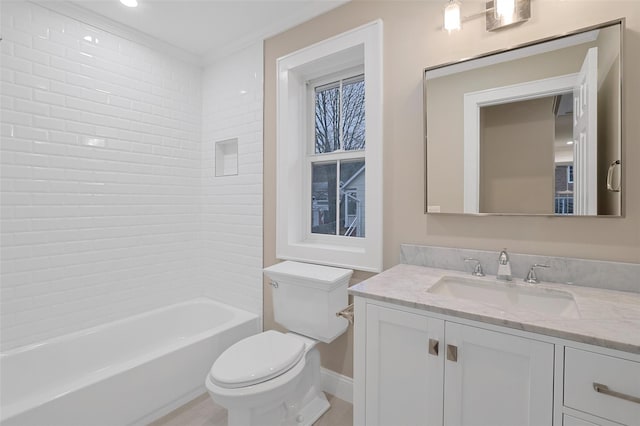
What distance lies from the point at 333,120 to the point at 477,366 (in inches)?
69.2

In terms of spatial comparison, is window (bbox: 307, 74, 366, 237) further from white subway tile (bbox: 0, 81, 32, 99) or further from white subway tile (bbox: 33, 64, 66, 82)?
white subway tile (bbox: 0, 81, 32, 99)

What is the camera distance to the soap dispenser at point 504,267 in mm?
1341

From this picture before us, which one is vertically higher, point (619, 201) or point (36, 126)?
point (36, 126)

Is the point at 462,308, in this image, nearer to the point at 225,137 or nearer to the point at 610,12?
the point at 610,12

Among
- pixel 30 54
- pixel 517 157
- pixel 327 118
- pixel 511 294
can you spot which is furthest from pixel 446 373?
pixel 30 54

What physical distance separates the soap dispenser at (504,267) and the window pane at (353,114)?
109 cm

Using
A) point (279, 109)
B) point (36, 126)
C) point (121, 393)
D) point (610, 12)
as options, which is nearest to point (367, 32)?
point (279, 109)

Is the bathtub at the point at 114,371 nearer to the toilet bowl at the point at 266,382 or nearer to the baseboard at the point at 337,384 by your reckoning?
the toilet bowl at the point at 266,382

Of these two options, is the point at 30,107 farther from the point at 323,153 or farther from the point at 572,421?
the point at 572,421

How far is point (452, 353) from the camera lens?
1040 millimetres

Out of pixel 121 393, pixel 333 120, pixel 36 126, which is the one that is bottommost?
pixel 121 393

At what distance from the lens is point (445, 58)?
61.8 inches

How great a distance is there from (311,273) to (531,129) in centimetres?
132

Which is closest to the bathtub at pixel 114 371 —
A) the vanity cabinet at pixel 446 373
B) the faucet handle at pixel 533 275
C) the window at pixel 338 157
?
the window at pixel 338 157
